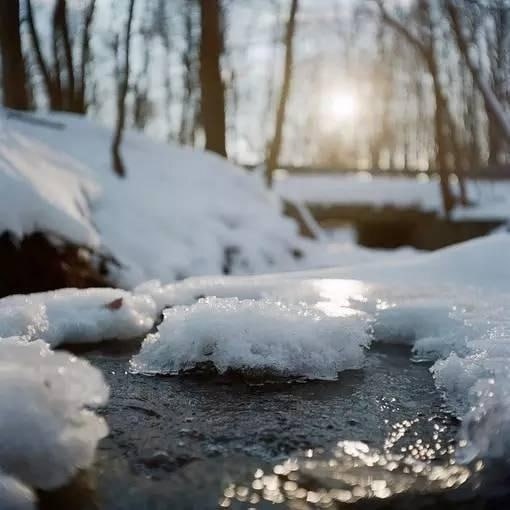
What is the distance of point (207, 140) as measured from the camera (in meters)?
7.98

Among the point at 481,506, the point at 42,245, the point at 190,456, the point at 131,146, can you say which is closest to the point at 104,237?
the point at 42,245

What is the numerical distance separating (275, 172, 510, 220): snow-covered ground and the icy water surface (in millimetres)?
10920

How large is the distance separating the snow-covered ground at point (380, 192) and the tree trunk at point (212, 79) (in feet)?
16.0

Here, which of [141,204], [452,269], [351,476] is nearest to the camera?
[351,476]

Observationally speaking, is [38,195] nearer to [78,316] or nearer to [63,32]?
[78,316]

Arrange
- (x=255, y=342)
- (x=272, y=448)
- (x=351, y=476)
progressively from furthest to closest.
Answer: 1. (x=255, y=342)
2. (x=272, y=448)
3. (x=351, y=476)

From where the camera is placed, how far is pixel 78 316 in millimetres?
2230

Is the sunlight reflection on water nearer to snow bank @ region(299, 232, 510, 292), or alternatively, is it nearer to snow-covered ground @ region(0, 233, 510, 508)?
snow-covered ground @ region(0, 233, 510, 508)

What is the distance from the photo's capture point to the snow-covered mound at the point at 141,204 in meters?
3.65

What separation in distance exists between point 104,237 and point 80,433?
3.37 meters

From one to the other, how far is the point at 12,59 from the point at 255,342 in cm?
537

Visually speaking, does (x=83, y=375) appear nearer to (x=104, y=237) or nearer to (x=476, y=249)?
(x=476, y=249)

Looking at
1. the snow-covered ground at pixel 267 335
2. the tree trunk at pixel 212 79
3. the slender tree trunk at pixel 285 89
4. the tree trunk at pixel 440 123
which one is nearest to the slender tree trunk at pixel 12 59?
the tree trunk at pixel 212 79

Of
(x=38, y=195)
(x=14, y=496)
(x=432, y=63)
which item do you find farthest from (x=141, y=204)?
(x=432, y=63)
